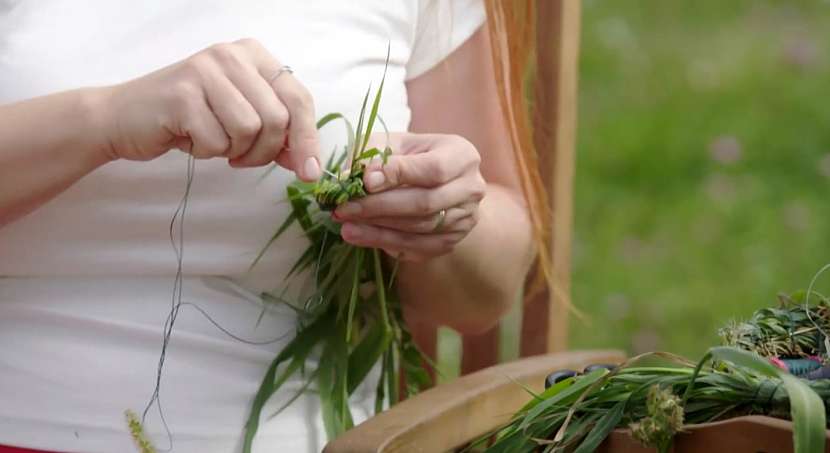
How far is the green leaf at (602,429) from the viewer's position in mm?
740

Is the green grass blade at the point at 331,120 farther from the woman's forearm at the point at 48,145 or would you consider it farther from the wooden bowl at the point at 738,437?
the wooden bowl at the point at 738,437

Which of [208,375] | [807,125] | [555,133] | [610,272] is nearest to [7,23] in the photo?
[208,375]

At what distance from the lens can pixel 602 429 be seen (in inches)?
29.2

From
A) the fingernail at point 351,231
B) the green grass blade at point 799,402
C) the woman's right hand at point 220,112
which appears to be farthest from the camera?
the fingernail at point 351,231

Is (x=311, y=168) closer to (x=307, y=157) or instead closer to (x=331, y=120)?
(x=307, y=157)

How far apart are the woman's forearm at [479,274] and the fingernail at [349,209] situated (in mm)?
240

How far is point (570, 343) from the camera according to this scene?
8.47ft

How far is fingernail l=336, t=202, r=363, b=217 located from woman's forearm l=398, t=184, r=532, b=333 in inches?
9.5

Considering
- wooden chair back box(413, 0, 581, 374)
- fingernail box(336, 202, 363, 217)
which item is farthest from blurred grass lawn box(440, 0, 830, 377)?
fingernail box(336, 202, 363, 217)

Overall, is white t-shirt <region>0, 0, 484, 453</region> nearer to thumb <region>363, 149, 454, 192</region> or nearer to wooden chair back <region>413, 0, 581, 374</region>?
thumb <region>363, 149, 454, 192</region>

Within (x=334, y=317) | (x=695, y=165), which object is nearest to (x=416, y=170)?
(x=334, y=317)

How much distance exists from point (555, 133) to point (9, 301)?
63cm

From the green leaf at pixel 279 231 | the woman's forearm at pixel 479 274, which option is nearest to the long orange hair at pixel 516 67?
the woman's forearm at pixel 479 274

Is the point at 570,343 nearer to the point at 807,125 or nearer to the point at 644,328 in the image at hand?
→ the point at 644,328
